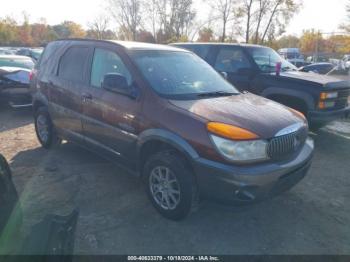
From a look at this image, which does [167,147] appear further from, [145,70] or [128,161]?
[145,70]

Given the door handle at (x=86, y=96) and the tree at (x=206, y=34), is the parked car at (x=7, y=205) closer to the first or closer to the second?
the door handle at (x=86, y=96)

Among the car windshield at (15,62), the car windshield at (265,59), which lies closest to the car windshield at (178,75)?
the car windshield at (265,59)

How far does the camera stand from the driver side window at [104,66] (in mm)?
3811

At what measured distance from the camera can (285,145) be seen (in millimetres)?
3145

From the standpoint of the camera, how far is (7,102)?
8.17m

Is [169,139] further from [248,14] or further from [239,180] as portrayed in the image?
[248,14]

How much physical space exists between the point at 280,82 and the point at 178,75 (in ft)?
10.0

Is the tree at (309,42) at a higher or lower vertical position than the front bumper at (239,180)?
higher

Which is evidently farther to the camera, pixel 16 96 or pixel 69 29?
pixel 69 29

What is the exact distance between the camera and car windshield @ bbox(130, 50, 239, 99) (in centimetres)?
354

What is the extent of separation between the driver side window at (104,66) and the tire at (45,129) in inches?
62.3

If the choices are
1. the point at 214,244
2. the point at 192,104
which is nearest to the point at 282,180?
the point at 214,244

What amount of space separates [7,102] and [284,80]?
6929 mm

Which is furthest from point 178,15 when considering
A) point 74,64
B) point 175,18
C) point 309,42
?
point 74,64
